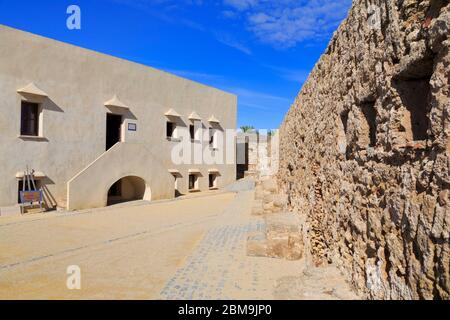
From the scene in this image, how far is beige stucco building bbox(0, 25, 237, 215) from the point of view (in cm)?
1249

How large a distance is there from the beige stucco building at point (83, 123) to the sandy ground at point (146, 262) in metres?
2.03

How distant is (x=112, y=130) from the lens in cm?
1717

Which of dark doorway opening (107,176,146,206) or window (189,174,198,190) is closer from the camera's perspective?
dark doorway opening (107,176,146,206)

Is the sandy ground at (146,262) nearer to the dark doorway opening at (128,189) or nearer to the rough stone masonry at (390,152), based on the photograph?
the rough stone masonry at (390,152)

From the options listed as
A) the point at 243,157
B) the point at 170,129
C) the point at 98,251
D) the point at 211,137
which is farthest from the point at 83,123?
the point at 243,157

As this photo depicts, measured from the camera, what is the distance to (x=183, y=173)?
20.5 m

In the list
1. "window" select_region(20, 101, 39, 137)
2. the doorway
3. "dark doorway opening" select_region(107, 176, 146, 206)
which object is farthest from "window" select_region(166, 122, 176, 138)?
"window" select_region(20, 101, 39, 137)

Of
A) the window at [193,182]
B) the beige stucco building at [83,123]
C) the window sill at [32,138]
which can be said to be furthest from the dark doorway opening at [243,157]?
the window sill at [32,138]

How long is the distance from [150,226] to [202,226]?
1639 mm

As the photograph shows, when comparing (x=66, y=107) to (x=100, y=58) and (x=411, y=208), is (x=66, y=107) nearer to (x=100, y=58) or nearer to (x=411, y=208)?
(x=100, y=58)

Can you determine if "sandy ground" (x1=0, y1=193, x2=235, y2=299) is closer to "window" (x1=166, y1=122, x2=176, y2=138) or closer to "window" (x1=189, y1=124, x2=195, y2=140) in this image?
"window" (x1=166, y1=122, x2=176, y2=138)

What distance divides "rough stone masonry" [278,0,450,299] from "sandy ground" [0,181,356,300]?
636mm
